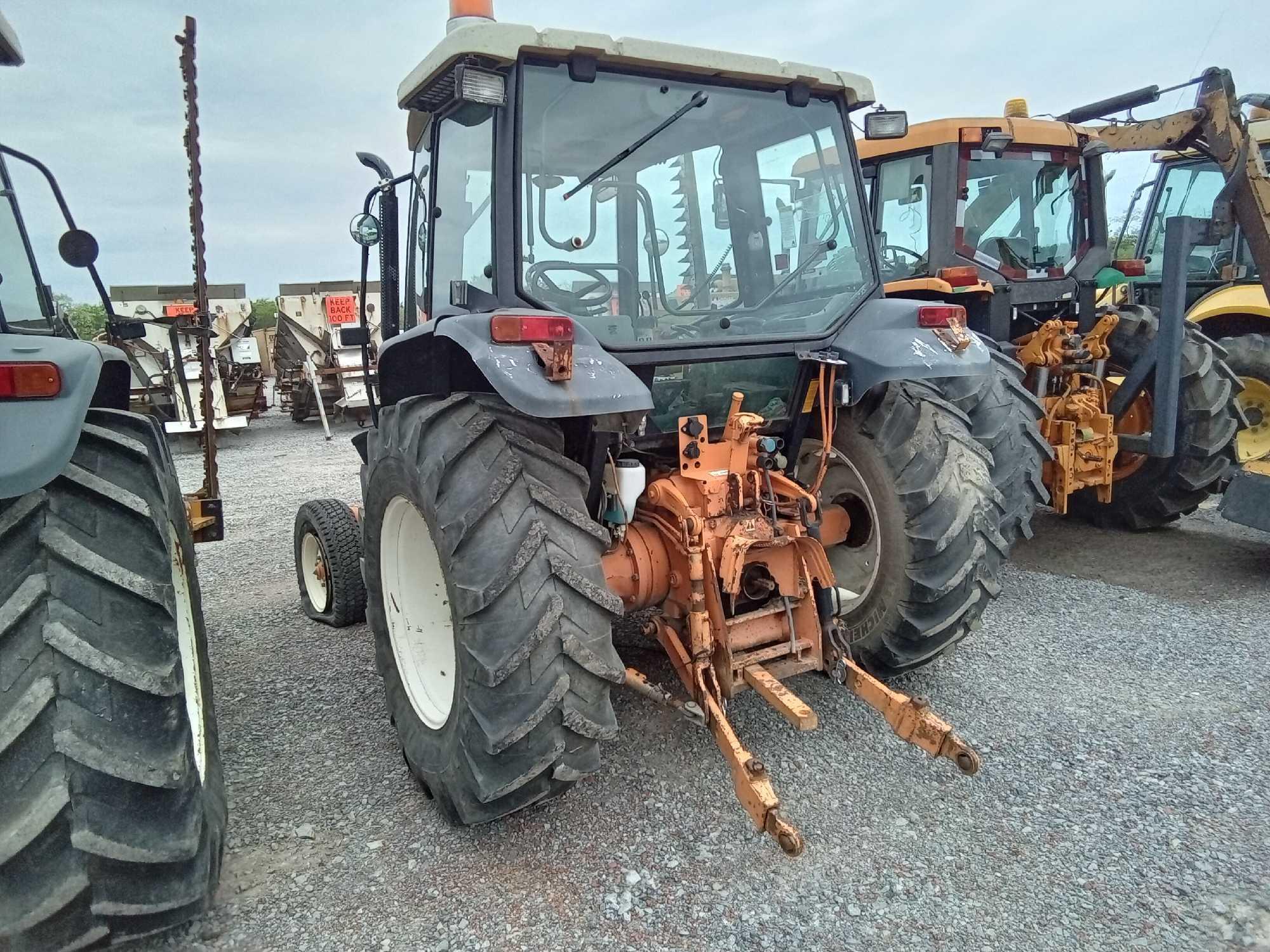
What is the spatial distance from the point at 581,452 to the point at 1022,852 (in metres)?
1.75

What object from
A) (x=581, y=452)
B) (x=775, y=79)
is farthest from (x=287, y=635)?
(x=775, y=79)

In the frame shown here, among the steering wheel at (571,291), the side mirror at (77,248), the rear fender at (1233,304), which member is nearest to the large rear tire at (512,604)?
the steering wheel at (571,291)

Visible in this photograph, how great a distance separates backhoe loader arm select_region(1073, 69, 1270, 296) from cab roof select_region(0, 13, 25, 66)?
5872mm

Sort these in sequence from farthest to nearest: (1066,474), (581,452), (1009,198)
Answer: (1009,198)
(1066,474)
(581,452)

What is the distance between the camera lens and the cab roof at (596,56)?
242 cm

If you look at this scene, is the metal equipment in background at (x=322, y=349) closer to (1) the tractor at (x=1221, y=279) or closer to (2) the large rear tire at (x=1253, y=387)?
(1) the tractor at (x=1221, y=279)

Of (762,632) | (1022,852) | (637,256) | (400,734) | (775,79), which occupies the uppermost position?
(775,79)

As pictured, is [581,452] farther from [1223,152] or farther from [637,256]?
[1223,152]

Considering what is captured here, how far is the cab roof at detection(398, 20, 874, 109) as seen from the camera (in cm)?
242

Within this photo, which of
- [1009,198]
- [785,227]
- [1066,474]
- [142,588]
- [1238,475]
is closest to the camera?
[142,588]

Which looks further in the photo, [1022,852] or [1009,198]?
[1009,198]

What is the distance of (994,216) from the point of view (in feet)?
17.7

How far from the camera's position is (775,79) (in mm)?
2879

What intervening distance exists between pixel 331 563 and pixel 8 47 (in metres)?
2.39
